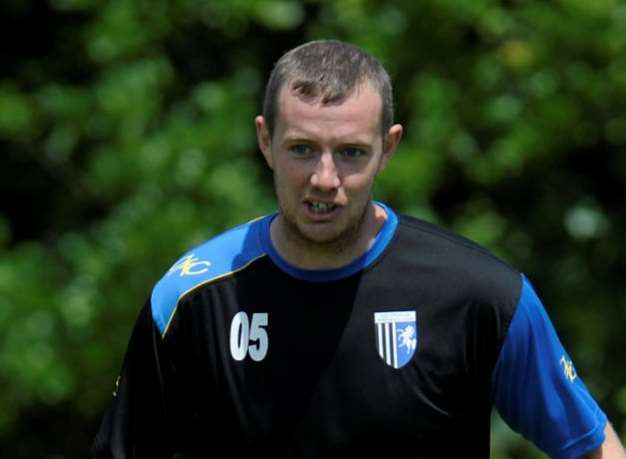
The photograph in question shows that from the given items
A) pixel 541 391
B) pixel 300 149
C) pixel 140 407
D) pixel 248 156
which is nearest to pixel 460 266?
pixel 541 391

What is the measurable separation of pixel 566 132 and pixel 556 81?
9.0 inches

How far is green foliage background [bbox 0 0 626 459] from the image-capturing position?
687 centimetres

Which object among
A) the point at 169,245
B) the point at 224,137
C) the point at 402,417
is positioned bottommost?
the point at 402,417

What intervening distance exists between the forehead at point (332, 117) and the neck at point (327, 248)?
0.23 metres

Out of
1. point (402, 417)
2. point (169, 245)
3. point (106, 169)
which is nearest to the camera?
point (402, 417)

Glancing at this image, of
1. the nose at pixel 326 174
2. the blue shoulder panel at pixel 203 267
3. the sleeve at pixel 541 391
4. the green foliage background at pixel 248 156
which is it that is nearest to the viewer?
the nose at pixel 326 174

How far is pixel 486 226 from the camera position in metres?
6.84

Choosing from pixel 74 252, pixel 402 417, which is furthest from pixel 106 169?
pixel 402 417

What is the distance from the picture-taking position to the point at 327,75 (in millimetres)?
Answer: 3627

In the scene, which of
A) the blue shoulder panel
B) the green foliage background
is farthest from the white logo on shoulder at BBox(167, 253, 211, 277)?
the green foliage background

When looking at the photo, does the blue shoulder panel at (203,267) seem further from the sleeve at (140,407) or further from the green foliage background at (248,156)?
the green foliage background at (248,156)

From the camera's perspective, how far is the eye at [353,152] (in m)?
3.58

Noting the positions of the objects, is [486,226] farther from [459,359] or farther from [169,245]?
[459,359]

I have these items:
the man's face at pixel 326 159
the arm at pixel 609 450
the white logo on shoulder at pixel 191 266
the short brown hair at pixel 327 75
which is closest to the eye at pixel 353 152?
the man's face at pixel 326 159
